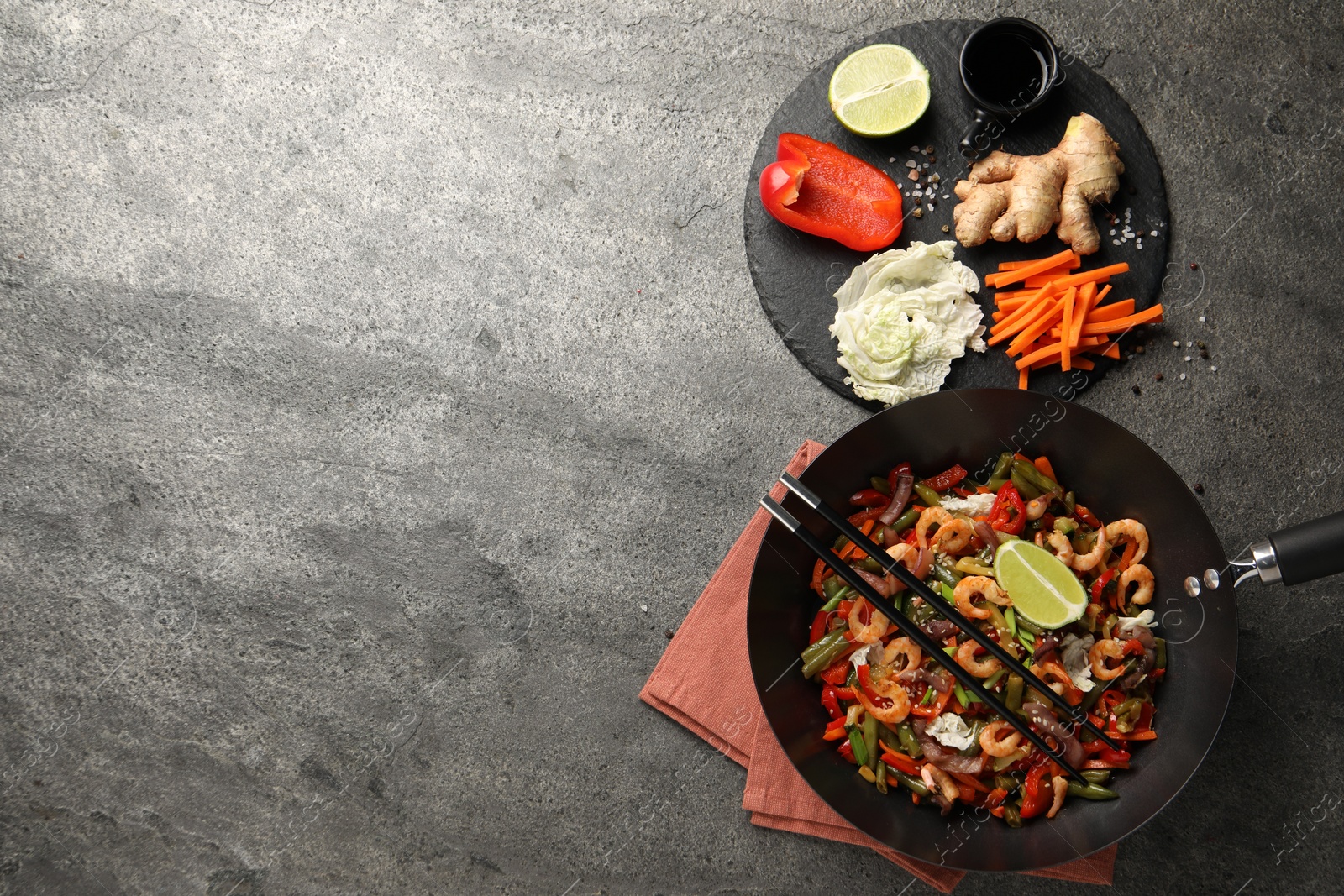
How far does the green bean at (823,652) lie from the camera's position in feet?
9.77

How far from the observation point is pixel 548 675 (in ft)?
11.5

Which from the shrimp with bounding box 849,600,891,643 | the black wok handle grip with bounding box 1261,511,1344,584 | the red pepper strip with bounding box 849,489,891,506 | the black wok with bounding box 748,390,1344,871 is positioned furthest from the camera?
the red pepper strip with bounding box 849,489,891,506

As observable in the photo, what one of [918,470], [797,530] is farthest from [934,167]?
[797,530]

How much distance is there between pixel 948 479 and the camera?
3.12m

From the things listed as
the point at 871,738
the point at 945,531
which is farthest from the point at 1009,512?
the point at 871,738

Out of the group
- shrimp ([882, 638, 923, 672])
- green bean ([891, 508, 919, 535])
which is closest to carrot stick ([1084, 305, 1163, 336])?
green bean ([891, 508, 919, 535])

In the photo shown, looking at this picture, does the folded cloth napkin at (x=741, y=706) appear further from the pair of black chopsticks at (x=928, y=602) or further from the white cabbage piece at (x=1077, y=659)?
the white cabbage piece at (x=1077, y=659)

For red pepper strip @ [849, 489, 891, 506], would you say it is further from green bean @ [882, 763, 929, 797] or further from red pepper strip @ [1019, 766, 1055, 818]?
red pepper strip @ [1019, 766, 1055, 818]

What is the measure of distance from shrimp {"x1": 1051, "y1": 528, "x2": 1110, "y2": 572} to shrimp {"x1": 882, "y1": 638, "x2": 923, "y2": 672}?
0.68 meters

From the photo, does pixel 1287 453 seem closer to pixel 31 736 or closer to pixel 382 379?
pixel 382 379

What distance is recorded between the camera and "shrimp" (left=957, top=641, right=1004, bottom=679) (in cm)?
288

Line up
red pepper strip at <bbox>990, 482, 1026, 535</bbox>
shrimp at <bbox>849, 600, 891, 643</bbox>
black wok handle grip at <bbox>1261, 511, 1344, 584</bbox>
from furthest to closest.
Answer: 1. red pepper strip at <bbox>990, 482, 1026, 535</bbox>
2. shrimp at <bbox>849, 600, 891, 643</bbox>
3. black wok handle grip at <bbox>1261, 511, 1344, 584</bbox>

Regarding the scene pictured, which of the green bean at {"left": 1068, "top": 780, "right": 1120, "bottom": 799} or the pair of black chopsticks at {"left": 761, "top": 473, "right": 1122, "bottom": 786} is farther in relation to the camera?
the green bean at {"left": 1068, "top": 780, "right": 1120, "bottom": 799}

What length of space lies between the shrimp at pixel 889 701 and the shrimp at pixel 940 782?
0.19 meters
